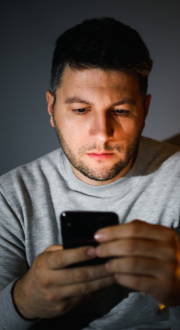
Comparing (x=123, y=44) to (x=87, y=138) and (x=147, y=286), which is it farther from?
(x=147, y=286)

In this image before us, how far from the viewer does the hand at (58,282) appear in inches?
21.8

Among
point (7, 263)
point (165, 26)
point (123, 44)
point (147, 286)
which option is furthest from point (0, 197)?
point (165, 26)

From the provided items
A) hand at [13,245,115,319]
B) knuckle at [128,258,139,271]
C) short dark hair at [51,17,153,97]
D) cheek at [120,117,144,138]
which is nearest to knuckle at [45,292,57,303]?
hand at [13,245,115,319]

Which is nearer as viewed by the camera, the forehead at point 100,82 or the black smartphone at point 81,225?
the black smartphone at point 81,225

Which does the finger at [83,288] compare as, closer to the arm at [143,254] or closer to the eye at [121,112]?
the arm at [143,254]

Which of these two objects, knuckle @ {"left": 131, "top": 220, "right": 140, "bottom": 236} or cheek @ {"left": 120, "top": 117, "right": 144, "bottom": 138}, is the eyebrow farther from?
knuckle @ {"left": 131, "top": 220, "right": 140, "bottom": 236}

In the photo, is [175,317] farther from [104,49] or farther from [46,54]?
[46,54]

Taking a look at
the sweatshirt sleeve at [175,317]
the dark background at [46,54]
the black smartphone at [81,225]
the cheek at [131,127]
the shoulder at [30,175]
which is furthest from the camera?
the dark background at [46,54]

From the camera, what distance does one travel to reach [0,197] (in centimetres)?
91

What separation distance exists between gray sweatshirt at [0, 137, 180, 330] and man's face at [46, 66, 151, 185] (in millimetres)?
118

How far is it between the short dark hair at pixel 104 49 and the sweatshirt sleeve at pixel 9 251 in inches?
21.5

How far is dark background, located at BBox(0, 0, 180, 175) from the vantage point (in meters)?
1.15

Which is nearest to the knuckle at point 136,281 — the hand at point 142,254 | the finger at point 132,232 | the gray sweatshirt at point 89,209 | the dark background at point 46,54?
the hand at point 142,254

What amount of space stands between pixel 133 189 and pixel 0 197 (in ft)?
1.80
